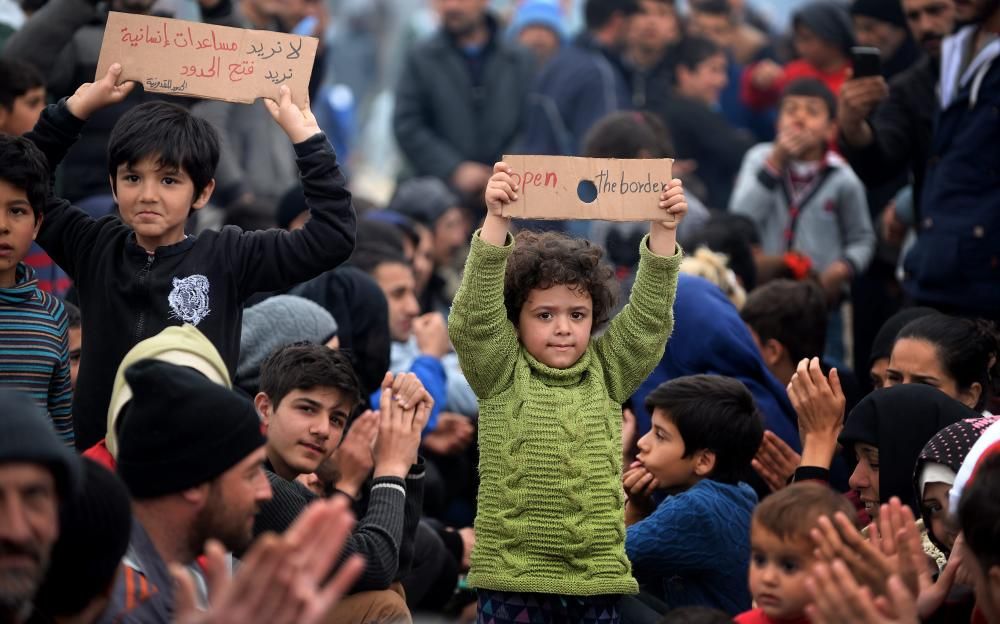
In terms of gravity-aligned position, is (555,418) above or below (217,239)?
below

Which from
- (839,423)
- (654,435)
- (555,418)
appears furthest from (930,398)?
(555,418)

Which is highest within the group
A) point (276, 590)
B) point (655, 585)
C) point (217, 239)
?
point (217, 239)

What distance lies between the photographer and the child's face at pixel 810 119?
30.1ft

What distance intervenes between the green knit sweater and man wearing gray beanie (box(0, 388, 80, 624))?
1764mm

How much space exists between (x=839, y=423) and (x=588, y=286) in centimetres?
103

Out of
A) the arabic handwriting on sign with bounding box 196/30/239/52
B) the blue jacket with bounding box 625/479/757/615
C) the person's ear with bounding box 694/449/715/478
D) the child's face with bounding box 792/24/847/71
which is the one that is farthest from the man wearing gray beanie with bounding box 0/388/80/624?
the child's face with bounding box 792/24/847/71

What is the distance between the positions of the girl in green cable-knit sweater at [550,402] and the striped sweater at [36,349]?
1.38m

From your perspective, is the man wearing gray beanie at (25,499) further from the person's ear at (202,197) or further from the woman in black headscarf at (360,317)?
the woman in black headscarf at (360,317)

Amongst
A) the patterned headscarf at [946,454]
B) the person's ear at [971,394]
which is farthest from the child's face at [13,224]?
the person's ear at [971,394]

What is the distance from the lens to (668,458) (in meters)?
5.41

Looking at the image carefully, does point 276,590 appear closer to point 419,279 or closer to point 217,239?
point 217,239

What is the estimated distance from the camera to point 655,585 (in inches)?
217

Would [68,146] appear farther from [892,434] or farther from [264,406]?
[892,434]

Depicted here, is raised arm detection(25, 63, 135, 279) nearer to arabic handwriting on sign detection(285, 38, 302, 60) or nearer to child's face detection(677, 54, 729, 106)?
arabic handwriting on sign detection(285, 38, 302, 60)
